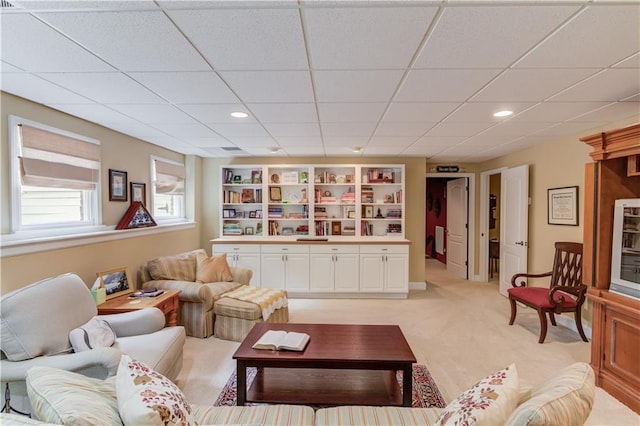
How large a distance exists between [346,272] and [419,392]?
104 inches

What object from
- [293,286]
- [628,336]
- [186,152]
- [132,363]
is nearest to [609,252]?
[628,336]

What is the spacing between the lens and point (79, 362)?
179cm

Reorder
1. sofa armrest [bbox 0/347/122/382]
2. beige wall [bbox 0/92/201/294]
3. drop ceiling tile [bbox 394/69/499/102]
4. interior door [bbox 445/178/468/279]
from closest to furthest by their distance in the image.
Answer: sofa armrest [bbox 0/347/122/382], drop ceiling tile [bbox 394/69/499/102], beige wall [bbox 0/92/201/294], interior door [bbox 445/178/468/279]

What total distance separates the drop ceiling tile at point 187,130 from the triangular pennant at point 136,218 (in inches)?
39.5

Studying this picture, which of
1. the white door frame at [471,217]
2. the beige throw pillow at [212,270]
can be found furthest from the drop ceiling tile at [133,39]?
the white door frame at [471,217]

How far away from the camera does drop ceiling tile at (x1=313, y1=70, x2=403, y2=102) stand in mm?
2051

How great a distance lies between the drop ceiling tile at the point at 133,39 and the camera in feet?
4.82

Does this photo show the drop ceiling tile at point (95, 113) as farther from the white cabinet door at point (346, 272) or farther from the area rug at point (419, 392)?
the white cabinet door at point (346, 272)

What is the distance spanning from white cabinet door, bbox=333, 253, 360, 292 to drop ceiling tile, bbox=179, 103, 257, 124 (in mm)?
2668

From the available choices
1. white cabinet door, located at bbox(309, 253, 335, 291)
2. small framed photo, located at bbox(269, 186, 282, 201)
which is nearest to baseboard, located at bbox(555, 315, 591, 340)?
white cabinet door, located at bbox(309, 253, 335, 291)


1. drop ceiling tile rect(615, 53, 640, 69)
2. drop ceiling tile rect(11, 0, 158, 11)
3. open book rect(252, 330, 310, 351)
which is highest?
drop ceiling tile rect(11, 0, 158, 11)

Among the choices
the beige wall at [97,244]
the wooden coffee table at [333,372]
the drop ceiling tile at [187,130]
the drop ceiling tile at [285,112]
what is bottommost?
the wooden coffee table at [333,372]

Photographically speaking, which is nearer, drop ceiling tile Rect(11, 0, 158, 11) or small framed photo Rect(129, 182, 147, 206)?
drop ceiling tile Rect(11, 0, 158, 11)

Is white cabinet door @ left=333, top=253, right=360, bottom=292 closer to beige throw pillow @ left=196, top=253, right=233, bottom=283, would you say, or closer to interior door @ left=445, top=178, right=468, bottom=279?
beige throw pillow @ left=196, top=253, right=233, bottom=283
